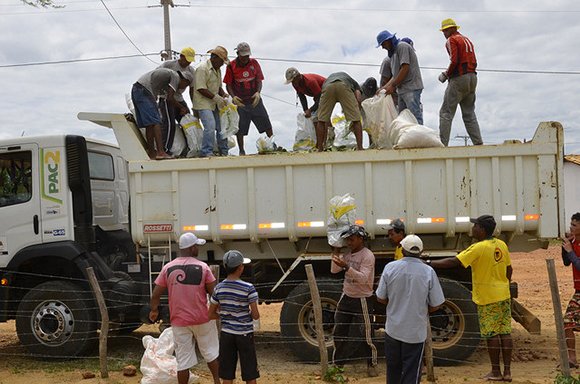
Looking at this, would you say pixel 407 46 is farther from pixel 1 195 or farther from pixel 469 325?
pixel 1 195

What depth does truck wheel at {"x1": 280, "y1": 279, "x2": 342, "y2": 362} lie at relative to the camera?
22.7ft

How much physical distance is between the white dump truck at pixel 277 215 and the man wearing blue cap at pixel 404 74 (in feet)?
3.65

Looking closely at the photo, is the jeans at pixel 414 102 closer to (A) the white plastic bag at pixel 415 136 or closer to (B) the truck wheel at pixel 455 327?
(A) the white plastic bag at pixel 415 136

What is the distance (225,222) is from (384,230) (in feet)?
5.77

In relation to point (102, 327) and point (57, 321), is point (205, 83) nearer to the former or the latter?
point (102, 327)

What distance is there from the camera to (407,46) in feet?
25.1

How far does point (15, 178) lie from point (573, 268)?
633 cm

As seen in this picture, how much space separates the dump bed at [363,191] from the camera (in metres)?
6.69

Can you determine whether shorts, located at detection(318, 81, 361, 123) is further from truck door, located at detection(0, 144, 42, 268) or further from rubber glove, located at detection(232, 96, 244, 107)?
truck door, located at detection(0, 144, 42, 268)

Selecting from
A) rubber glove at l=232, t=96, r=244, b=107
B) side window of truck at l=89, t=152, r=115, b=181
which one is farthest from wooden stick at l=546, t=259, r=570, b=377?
side window of truck at l=89, t=152, r=115, b=181

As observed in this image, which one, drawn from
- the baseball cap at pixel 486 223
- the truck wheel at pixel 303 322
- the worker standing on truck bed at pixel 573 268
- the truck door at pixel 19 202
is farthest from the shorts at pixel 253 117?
the worker standing on truck bed at pixel 573 268

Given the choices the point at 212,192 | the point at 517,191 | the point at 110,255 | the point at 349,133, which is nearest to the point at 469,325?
the point at 517,191

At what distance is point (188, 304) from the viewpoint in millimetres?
5523

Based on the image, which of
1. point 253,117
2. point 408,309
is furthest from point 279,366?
point 253,117
